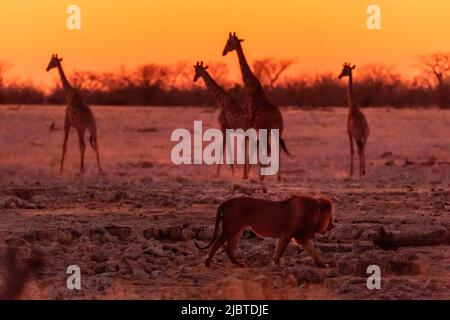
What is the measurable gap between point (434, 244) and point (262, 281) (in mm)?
2929

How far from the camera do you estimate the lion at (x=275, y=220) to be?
11320mm

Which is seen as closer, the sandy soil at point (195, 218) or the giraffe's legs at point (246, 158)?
the sandy soil at point (195, 218)

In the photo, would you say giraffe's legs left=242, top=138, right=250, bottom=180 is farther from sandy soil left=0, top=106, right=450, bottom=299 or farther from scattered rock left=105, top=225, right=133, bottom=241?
scattered rock left=105, top=225, right=133, bottom=241

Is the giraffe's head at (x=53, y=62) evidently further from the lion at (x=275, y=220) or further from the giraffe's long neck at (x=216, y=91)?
the lion at (x=275, y=220)

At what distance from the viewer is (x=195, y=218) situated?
14.4 meters

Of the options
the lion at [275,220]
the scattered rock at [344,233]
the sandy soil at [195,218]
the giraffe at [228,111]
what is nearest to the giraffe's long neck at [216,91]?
the giraffe at [228,111]

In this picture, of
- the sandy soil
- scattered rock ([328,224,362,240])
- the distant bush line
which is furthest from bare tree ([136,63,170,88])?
scattered rock ([328,224,362,240])

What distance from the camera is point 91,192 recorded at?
55.5ft

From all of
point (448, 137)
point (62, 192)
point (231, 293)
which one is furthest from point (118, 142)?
point (231, 293)

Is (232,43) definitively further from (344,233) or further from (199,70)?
(344,233)

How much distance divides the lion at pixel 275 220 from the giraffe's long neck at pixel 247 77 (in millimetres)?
9471

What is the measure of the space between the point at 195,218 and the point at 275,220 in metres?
2.99

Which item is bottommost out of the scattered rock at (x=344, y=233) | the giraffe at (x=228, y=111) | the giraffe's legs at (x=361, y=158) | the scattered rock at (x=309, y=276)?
the scattered rock at (x=309, y=276)

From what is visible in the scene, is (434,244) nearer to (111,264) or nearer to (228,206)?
(228,206)
